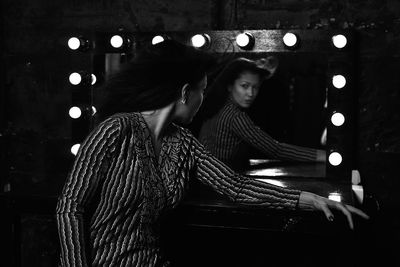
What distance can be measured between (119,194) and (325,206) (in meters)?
0.72

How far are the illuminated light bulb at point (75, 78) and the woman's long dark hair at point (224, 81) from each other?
0.67 meters

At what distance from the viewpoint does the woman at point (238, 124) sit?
8.38 ft

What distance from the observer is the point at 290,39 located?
2.49 metres

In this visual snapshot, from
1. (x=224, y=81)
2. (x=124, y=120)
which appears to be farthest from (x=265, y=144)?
(x=124, y=120)

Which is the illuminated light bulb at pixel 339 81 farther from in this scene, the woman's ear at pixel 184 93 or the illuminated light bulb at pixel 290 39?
the woman's ear at pixel 184 93

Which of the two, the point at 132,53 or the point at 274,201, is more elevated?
the point at 132,53

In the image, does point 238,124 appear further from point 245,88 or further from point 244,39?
point 244,39

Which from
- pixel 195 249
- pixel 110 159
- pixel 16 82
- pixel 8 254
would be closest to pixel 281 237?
pixel 195 249

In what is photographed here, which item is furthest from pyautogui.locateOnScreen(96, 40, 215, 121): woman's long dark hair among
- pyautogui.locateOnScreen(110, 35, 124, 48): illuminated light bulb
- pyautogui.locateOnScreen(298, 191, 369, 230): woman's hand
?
pyautogui.locateOnScreen(110, 35, 124, 48): illuminated light bulb

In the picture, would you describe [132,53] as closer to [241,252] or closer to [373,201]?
[241,252]

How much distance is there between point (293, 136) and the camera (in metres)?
2.54

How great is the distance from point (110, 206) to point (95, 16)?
163 centimetres

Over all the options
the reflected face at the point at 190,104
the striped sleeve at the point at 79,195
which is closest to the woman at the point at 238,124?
the reflected face at the point at 190,104

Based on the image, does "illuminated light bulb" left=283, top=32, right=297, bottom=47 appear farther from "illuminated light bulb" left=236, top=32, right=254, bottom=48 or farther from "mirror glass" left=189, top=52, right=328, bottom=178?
"illuminated light bulb" left=236, top=32, right=254, bottom=48
